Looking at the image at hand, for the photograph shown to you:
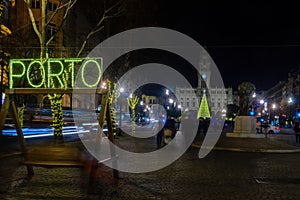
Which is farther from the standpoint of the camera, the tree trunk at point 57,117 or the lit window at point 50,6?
the lit window at point 50,6

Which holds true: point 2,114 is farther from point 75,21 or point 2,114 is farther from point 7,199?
point 75,21

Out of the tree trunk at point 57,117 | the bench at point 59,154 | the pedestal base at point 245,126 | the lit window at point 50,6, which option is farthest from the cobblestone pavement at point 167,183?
the lit window at point 50,6

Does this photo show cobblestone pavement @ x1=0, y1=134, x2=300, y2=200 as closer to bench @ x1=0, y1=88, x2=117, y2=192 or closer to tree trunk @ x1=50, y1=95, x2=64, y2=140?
bench @ x1=0, y1=88, x2=117, y2=192

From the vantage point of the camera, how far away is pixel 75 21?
47.2 metres

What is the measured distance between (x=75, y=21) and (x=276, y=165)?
3733 cm

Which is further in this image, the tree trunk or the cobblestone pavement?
the tree trunk

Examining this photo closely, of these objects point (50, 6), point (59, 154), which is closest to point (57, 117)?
point (59, 154)

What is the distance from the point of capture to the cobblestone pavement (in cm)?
848

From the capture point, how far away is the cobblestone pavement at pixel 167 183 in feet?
27.8

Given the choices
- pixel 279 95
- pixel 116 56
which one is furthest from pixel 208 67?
pixel 116 56

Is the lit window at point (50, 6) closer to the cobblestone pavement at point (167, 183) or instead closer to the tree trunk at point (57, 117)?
the tree trunk at point (57, 117)

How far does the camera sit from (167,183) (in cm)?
1004

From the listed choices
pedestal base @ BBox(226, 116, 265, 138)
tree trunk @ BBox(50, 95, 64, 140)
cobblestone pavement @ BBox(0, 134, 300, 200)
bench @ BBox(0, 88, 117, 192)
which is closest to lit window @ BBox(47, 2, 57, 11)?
tree trunk @ BBox(50, 95, 64, 140)

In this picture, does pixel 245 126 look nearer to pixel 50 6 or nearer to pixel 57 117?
pixel 57 117
